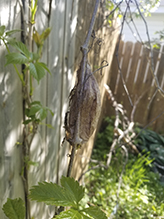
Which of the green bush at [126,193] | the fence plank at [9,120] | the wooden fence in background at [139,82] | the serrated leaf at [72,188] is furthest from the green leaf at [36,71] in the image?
the wooden fence in background at [139,82]

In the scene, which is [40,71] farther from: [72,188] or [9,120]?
[72,188]

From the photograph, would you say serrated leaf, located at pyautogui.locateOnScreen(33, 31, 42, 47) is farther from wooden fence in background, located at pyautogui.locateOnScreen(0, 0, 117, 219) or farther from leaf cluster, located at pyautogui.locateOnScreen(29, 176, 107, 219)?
leaf cluster, located at pyautogui.locateOnScreen(29, 176, 107, 219)

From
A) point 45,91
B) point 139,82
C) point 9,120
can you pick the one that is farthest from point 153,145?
point 9,120

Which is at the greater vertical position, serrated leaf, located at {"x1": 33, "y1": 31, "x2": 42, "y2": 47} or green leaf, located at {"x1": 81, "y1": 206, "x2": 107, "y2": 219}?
serrated leaf, located at {"x1": 33, "y1": 31, "x2": 42, "y2": 47}

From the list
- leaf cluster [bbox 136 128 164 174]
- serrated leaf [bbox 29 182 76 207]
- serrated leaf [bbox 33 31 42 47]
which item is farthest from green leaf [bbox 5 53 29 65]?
leaf cluster [bbox 136 128 164 174]

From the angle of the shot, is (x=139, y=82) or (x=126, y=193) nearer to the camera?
(x=126, y=193)

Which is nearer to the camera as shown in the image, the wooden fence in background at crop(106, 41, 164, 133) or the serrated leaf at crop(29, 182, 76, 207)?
the serrated leaf at crop(29, 182, 76, 207)
